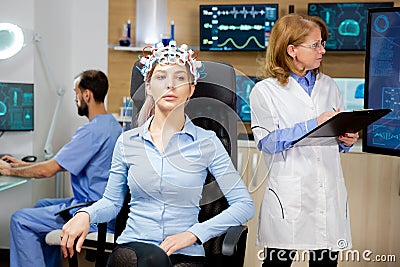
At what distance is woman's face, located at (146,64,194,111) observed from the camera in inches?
82.2

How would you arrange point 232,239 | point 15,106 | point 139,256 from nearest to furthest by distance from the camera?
point 139,256 → point 232,239 → point 15,106

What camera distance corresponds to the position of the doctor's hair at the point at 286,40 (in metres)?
2.38

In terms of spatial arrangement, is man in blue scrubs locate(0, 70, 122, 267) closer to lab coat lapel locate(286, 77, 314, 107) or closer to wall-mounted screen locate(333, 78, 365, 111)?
lab coat lapel locate(286, 77, 314, 107)

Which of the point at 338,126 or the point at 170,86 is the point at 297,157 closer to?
the point at 338,126

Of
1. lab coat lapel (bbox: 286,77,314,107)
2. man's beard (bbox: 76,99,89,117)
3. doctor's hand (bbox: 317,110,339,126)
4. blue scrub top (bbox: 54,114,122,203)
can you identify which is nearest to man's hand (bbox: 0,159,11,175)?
blue scrub top (bbox: 54,114,122,203)

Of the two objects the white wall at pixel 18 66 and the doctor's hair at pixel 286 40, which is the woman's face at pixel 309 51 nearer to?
the doctor's hair at pixel 286 40

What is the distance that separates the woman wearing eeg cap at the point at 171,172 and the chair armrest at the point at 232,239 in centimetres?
3

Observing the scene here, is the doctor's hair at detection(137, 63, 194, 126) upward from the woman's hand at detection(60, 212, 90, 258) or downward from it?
upward

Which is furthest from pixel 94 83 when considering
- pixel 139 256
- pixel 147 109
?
pixel 139 256

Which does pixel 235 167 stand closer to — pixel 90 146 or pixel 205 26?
pixel 90 146

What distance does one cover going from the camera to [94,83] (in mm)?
3217

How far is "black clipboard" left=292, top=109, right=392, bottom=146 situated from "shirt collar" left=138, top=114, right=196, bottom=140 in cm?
36

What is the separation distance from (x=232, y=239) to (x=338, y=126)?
53 centimetres

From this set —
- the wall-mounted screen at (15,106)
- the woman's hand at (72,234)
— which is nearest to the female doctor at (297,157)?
the woman's hand at (72,234)
